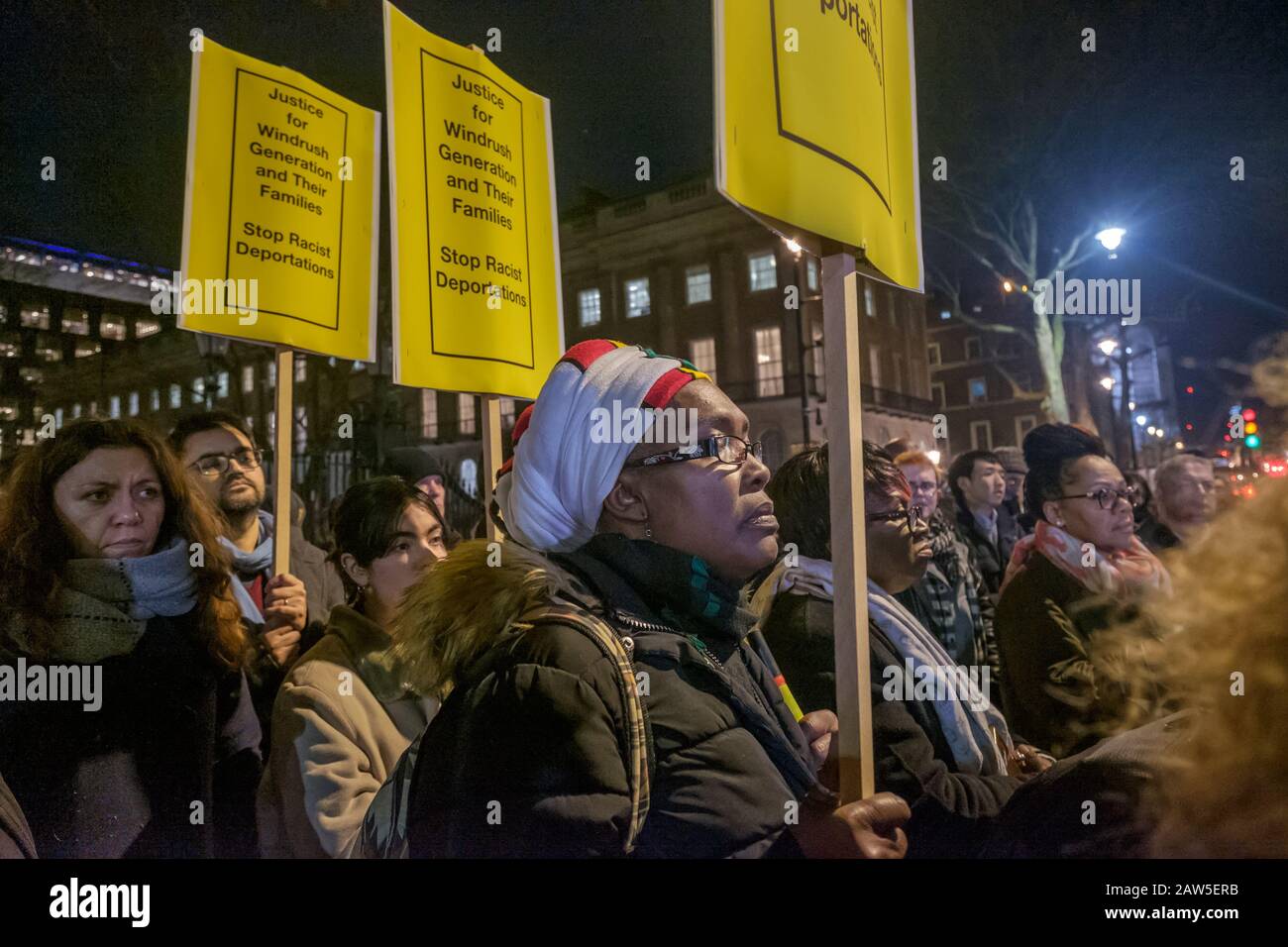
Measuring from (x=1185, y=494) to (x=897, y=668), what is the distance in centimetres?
266

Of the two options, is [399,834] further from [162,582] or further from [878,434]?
[878,434]

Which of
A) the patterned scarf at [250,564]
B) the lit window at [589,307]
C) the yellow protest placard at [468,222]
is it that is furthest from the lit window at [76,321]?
the lit window at [589,307]

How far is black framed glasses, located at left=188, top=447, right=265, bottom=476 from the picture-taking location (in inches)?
112

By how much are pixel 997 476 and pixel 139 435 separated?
3718 millimetres

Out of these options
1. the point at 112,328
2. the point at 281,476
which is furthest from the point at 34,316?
the point at 281,476

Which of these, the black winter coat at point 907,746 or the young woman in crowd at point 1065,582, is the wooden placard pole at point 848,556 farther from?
the young woman in crowd at point 1065,582

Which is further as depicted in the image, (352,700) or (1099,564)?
(1099,564)

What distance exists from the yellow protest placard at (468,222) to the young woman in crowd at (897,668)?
1113 millimetres

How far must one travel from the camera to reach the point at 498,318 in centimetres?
287

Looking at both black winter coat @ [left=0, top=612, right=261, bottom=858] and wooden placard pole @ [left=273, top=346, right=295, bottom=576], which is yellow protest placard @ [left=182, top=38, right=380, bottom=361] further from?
black winter coat @ [left=0, top=612, right=261, bottom=858]

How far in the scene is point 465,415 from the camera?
21.2 meters

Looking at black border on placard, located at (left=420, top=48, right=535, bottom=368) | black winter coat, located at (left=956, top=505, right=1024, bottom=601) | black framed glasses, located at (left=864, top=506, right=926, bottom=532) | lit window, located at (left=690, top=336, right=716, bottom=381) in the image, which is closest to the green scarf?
black framed glasses, located at (left=864, top=506, right=926, bottom=532)

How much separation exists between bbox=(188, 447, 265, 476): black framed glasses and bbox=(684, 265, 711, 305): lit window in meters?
14.7

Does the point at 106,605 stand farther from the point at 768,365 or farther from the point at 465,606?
the point at 768,365
